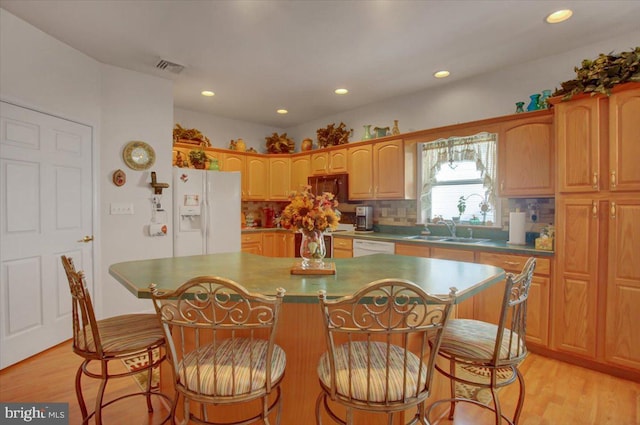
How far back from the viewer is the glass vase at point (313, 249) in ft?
6.08

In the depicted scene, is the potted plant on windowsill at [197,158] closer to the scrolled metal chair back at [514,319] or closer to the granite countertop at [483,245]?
the granite countertop at [483,245]

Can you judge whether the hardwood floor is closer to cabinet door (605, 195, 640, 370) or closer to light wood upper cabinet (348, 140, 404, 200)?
cabinet door (605, 195, 640, 370)

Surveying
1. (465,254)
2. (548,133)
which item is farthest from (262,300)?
(548,133)

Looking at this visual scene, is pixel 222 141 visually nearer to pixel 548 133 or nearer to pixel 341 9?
pixel 341 9

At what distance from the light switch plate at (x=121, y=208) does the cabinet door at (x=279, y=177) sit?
2309mm

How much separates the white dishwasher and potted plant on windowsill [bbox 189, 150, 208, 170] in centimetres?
225

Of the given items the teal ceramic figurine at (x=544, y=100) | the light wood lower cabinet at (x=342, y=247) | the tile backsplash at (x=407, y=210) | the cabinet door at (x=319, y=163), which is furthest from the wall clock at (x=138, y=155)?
the teal ceramic figurine at (x=544, y=100)

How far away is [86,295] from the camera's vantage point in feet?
4.84

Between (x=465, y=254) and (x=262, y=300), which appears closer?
(x=262, y=300)

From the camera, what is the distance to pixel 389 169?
418 centimetres

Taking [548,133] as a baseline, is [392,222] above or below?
below

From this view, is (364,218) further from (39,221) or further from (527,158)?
(39,221)

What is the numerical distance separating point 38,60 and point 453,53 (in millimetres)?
3606
